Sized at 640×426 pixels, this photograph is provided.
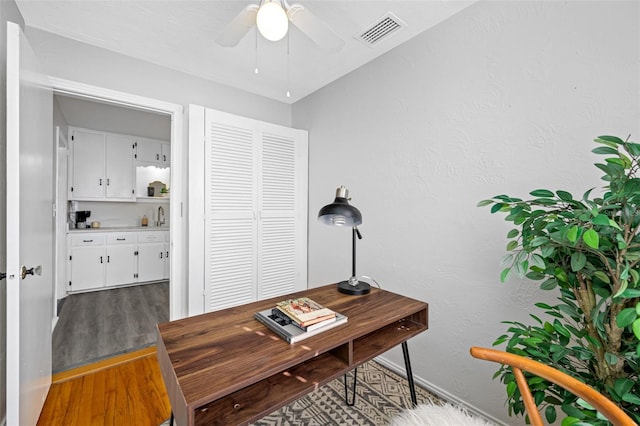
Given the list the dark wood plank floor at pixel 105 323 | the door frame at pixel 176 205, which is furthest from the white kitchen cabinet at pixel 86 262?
the door frame at pixel 176 205

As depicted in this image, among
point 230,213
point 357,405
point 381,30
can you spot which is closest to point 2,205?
point 230,213

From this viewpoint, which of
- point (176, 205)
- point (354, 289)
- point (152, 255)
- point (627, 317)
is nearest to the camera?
point (627, 317)

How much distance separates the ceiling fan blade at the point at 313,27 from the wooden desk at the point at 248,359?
4.92ft

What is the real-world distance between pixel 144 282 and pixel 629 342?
5403mm

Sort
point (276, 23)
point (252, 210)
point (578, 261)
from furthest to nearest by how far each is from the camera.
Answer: point (252, 210)
point (276, 23)
point (578, 261)

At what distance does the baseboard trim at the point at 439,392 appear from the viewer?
1.66m

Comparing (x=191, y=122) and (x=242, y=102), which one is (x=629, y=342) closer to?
(x=191, y=122)

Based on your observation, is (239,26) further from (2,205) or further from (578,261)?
(578,261)

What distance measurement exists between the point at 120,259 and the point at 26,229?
3.42 m

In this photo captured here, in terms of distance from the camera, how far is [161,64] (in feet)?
7.96

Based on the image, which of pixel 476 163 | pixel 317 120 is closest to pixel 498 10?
pixel 476 163

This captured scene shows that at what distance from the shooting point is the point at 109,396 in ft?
6.22

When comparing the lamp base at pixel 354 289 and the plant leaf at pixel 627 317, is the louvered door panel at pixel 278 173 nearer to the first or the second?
the lamp base at pixel 354 289

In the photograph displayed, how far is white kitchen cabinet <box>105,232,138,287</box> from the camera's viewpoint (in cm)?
420
